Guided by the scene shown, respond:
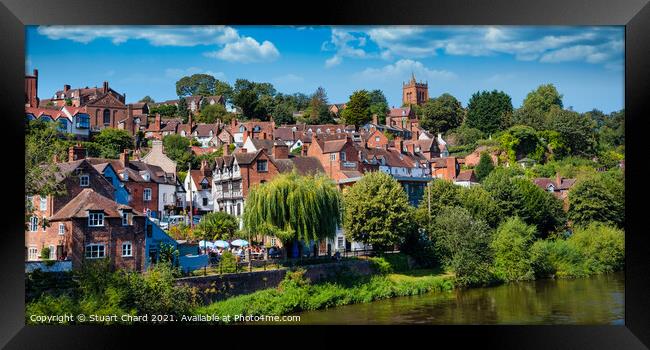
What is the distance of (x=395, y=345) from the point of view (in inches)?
390

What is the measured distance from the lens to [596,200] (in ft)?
56.8

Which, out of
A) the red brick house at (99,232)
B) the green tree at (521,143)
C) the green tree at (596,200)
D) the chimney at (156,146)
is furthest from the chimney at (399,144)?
the red brick house at (99,232)

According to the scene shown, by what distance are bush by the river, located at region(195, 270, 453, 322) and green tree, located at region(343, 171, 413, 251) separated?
4.00ft

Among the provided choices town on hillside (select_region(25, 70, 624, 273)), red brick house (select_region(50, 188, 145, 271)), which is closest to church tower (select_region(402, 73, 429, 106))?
town on hillside (select_region(25, 70, 624, 273))

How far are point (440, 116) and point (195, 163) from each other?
7.38 m

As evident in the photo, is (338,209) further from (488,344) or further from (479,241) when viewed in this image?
(488,344)

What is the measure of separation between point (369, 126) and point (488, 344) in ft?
53.5

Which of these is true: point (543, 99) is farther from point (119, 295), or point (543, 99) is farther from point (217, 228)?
point (119, 295)

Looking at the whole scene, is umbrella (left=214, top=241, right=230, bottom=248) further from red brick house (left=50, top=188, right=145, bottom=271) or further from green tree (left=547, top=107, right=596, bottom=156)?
green tree (left=547, top=107, right=596, bottom=156)

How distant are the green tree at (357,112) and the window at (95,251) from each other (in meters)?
10.6
